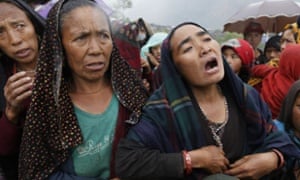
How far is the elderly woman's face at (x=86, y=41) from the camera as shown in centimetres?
172

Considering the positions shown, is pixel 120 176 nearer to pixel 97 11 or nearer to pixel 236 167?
pixel 236 167

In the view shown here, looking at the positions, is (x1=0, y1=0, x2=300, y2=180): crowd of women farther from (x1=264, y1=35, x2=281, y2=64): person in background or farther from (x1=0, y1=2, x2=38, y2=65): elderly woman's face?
(x1=264, y1=35, x2=281, y2=64): person in background

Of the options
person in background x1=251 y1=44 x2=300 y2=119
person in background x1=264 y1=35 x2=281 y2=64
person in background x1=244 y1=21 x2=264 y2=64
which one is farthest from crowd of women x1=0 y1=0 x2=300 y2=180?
person in background x1=244 y1=21 x2=264 y2=64

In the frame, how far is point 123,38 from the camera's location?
2.12 meters

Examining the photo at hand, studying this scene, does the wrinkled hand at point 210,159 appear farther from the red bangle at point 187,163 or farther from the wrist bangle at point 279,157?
the wrist bangle at point 279,157

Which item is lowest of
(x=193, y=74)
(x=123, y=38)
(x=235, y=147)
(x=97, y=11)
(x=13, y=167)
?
(x=13, y=167)

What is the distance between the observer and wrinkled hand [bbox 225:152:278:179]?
1.75 m

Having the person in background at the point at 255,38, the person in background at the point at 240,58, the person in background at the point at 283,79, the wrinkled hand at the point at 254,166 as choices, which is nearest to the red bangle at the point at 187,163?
the wrinkled hand at the point at 254,166

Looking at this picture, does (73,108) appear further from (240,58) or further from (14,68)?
(240,58)

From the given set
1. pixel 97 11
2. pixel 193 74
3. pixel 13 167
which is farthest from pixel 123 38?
pixel 13 167

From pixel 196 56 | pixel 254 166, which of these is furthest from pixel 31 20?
pixel 254 166

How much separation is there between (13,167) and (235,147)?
114 cm

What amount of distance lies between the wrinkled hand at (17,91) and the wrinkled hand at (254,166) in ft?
3.27

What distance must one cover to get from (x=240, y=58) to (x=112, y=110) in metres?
1.96
